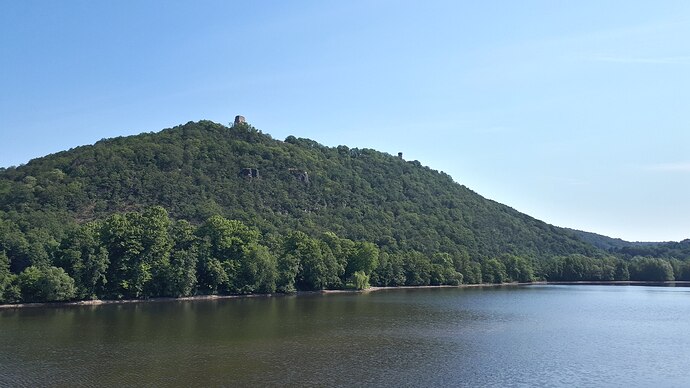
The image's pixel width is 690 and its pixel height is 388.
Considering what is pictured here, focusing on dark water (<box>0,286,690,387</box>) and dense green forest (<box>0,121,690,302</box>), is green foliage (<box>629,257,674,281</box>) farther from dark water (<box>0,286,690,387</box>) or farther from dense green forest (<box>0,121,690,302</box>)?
dark water (<box>0,286,690,387</box>)

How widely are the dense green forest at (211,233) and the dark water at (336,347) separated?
465 inches

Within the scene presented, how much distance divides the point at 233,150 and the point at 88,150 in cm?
4767

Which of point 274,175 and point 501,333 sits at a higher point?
point 274,175

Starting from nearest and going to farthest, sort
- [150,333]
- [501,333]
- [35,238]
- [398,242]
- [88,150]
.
→ [150,333] → [501,333] → [35,238] → [88,150] → [398,242]

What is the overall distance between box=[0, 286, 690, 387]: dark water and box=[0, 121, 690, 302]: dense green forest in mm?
11799

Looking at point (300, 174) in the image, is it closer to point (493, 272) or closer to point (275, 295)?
point (493, 272)

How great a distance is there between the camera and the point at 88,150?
157125 mm

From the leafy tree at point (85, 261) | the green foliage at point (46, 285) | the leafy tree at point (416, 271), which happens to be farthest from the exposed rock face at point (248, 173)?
the green foliage at point (46, 285)

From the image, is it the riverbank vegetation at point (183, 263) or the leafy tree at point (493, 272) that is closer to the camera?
the riverbank vegetation at point (183, 263)

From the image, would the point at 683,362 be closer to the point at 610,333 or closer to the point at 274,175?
the point at 610,333

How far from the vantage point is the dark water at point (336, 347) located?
1483 inches

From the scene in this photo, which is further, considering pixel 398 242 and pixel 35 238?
pixel 398 242

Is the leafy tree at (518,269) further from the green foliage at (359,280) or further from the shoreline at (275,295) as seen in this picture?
the green foliage at (359,280)

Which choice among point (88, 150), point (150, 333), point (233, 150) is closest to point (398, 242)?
point (233, 150)
